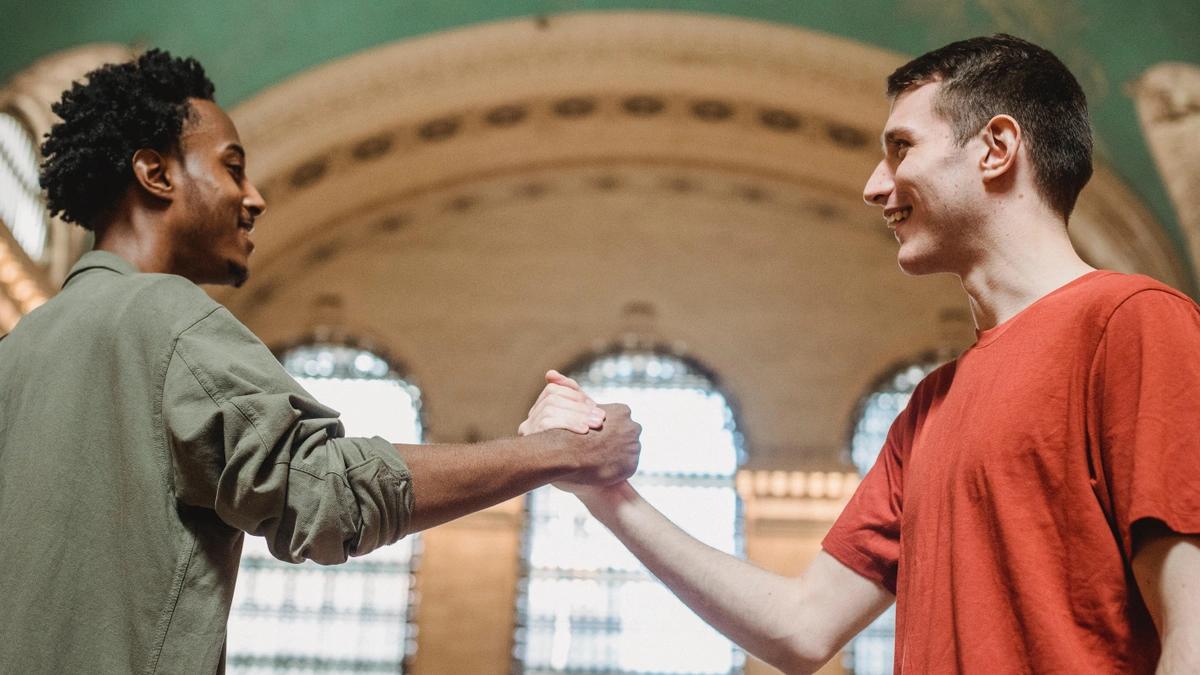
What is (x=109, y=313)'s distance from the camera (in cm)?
254

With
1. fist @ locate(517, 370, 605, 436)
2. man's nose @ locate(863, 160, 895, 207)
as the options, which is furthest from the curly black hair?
man's nose @ locate(863, 160, 895, 207)

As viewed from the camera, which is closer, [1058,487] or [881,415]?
[1058,487]

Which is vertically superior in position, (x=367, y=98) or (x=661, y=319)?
(x=367, y=98)

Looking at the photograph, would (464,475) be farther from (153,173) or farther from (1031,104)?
(1031,104)

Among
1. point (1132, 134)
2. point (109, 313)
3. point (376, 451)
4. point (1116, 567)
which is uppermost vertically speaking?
point (1132, 134)

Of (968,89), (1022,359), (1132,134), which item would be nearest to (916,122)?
(968,89)

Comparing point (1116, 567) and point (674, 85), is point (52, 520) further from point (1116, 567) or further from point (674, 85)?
point (674, 85)

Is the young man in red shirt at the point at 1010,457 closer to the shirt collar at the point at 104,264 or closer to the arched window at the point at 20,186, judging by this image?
the shirt collar at the point at 104,264

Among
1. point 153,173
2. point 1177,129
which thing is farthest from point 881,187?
point 1177,129

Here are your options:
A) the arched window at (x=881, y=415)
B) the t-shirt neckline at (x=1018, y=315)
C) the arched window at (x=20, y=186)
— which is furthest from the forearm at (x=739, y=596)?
the arched window at (x=881, y=415)

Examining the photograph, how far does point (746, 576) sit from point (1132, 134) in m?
11.3

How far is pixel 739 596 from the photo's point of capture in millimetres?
2816

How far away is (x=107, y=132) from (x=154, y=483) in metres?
0.85

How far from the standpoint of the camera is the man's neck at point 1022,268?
2494 mm
